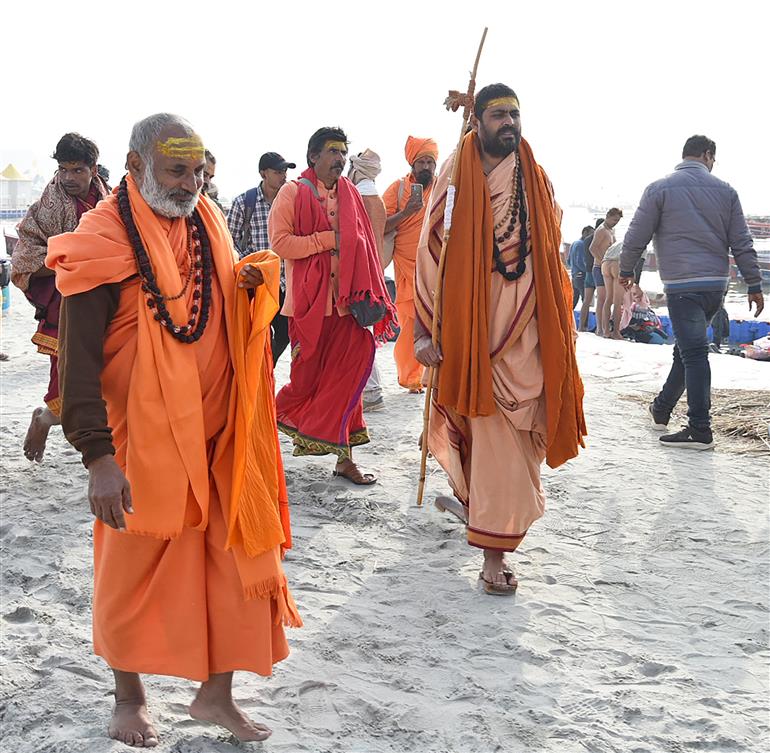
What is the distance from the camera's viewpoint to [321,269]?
5730 mm

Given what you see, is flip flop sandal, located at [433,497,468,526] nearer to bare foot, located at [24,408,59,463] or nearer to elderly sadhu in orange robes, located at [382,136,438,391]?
bare foot, located at [24,408,59,463]

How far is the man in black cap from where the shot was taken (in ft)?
22.9

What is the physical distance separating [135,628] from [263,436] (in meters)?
0.71

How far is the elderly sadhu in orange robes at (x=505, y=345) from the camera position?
13.9 feet

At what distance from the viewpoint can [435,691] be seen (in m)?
3.41

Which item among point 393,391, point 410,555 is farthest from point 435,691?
point 393,391

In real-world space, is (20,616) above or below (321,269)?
below

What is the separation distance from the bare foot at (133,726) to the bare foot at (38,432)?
2.97 m

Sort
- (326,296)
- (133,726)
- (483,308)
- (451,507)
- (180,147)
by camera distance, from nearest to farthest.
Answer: (180,147) → (133,726) → (483,308) → (451,507) → (326,296)

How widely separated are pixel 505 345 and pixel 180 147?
1.91 meters

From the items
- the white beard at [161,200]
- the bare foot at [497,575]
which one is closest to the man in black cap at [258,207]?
the bare foot at [497,575]

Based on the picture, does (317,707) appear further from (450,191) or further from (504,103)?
(504,103)

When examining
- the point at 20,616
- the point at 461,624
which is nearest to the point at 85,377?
the point at 20,616

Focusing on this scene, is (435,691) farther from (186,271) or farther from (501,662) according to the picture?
(186,271)
